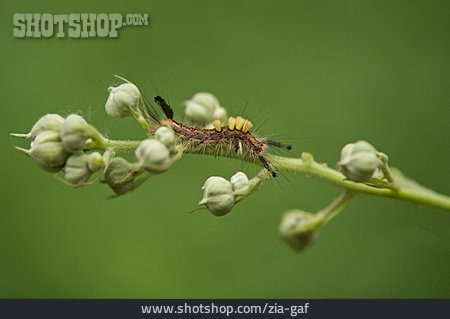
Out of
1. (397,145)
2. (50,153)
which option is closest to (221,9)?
(397,145)

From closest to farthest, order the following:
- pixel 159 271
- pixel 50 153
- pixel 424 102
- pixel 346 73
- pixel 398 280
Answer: pixel 50 153
pixel 398 280
pixel 159 271
pixel 424 102
pixel 346 73

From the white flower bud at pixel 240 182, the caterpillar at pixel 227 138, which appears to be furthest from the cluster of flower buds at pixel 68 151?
the white flower bud at pixel 240 182

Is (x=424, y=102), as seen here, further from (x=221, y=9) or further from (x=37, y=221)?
(x=37, y=221)

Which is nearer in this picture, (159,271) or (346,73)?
(159,271)

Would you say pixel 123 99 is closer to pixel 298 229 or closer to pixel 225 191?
pixel 225 191

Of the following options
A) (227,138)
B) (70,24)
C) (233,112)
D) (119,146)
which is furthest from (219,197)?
(70,24)

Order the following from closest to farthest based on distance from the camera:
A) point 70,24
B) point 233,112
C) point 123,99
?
point 123,99, point 233,112, point 70,24
